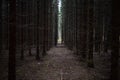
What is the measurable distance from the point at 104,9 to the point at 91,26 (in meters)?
10.8

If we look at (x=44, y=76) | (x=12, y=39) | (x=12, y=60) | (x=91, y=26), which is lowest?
(x=44, y=76)

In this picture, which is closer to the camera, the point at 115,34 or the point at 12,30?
the point at 115,34

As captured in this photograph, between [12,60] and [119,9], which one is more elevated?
[119,9]

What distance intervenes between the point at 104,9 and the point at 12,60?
17810mm

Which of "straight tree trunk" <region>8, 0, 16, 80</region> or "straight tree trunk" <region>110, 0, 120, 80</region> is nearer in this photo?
"straight tree trunk" <region>110, 0, 120, 80</region>

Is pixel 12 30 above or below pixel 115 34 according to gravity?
above

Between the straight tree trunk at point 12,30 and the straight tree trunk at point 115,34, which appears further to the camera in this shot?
the straight tree trunk at point 12,30

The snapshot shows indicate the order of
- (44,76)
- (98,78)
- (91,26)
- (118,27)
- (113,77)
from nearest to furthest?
(118,27) < (113,77) < (98,78) < (44,76) < (91,26)

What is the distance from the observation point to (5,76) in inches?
470

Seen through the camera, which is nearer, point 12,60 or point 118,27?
point 118,27

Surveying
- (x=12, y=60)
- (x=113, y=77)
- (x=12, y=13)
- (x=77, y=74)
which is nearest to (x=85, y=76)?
(x=77, y=74)

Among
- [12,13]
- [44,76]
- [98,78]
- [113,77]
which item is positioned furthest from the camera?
[44,76]

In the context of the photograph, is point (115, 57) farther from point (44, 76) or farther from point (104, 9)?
point (104, 9)

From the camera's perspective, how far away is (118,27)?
8.20 m
